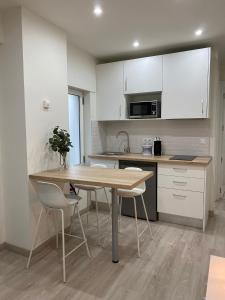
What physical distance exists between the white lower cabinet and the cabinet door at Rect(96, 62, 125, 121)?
1242 mm

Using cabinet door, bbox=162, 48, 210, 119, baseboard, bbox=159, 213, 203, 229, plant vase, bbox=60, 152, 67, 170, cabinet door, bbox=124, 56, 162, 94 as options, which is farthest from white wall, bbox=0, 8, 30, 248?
cabinet door, bbox=162, 48, 210, 119

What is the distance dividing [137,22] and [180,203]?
7.91 ft

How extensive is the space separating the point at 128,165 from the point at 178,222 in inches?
43.7

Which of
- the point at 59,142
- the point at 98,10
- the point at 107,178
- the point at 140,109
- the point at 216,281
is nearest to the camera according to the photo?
the point at 216,281

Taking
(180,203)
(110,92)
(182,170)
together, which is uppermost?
(110,92)

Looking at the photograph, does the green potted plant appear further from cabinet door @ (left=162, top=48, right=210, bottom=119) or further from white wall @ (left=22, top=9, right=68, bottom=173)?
cabinet door @ (left=162, top=48, right=210, bottom=119)

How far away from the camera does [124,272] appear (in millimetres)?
2311

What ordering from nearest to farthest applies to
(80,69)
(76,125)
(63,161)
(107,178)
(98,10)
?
(107,178)
(98,10)
(63,161)
(80,69)
(76,125)

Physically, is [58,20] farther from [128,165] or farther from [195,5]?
[128,165]

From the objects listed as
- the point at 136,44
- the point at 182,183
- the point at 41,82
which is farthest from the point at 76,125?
the point at 182,183

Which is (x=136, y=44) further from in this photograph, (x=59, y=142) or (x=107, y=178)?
(x=107, y=178)

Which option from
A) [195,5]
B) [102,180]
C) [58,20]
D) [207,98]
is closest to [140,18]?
[195,5]

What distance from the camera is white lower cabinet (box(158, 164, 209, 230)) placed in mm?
3189

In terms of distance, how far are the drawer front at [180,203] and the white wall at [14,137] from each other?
6.18 feet
